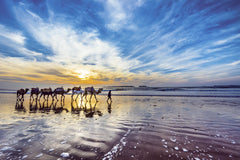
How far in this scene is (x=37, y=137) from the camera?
5051mm

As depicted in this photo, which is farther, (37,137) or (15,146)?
(37,137)

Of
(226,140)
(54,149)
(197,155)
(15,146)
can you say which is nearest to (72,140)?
(54,149)

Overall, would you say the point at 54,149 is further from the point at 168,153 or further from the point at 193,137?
the point at 193,137

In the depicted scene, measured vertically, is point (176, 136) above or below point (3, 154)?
below

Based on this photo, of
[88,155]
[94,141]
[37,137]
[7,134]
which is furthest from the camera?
[7,134]

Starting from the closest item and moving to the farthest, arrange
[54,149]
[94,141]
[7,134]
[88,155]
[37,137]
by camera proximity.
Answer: [88,155] < [54,149] < [94,141] < [37,137] < [7,134]

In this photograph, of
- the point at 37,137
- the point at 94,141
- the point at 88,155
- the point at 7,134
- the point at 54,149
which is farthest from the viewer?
the point at 7,134

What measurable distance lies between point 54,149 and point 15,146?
5.68 ft

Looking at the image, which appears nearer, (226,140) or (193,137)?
(226,140)

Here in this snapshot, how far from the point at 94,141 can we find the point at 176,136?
3.98 m

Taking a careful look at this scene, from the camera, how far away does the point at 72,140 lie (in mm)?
4734

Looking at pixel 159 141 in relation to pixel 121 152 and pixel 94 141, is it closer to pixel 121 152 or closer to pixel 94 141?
pixel 121 152

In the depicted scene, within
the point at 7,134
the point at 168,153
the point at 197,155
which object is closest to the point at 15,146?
the point at 7,134

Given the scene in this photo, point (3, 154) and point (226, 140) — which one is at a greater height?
point (3, 154)
